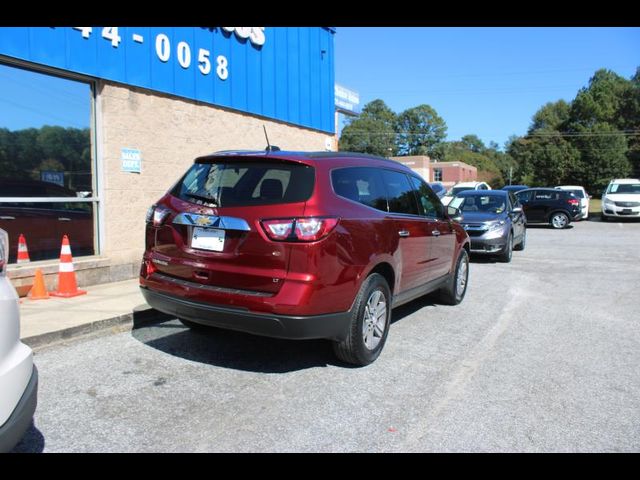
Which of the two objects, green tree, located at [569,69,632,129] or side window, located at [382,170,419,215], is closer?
side window, located at [382,170,419,215]

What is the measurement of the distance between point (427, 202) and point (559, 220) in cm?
1677

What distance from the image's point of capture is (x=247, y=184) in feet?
13.7

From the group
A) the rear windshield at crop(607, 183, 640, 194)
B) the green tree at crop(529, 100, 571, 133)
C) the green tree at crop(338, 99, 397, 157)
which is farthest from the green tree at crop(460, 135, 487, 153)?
the rear windshield at crop(607, 183, 640, 194)

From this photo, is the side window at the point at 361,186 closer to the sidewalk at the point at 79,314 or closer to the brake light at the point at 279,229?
the brake light at the point at 279,229

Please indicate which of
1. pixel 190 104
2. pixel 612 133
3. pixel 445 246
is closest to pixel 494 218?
pixel 445 246

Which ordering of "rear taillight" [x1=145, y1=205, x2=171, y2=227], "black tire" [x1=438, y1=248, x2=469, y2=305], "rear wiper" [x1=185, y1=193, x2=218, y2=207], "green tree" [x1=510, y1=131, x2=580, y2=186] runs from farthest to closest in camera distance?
"green tree" [x1=510, y1=131, x2=580, y2=186], "black tire" [x1=438, y1=248, x2=469, y2=305], "rear taillight" [x1=145, y1=205, x2=171, y2=227], "rear wiper" [x1=185, y1=193, x2=218, y2=207]

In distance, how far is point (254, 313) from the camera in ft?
12.6

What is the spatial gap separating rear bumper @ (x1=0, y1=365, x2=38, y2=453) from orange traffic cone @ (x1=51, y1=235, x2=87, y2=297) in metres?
4.52

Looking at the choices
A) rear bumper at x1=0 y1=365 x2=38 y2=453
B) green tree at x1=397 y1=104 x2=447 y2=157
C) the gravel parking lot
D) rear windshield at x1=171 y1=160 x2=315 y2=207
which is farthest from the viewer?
green tree at x1=397 y1=104 x2=447 y2=157

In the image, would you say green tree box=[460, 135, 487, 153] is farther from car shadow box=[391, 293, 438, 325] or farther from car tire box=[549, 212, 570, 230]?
car shadow box=[391, 293, 438, 325]

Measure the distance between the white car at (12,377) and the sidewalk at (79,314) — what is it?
2657mm

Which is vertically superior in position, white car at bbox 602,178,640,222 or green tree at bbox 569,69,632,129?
green tree at bbox 569,69,632,129

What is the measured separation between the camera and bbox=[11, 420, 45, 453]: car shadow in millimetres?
3000

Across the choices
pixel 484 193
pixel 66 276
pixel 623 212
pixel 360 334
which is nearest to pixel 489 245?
pixel 484 193
